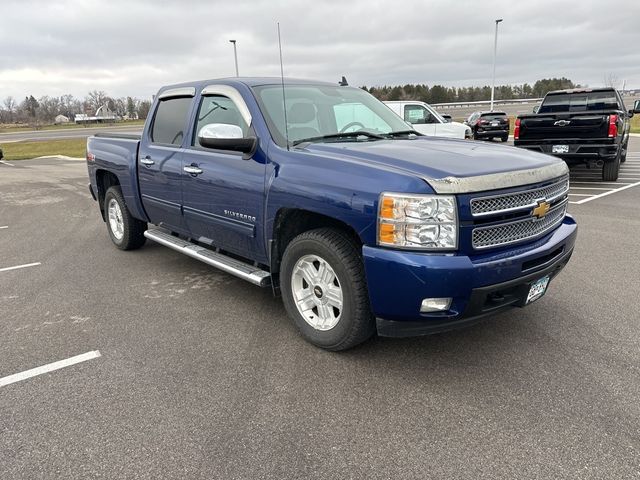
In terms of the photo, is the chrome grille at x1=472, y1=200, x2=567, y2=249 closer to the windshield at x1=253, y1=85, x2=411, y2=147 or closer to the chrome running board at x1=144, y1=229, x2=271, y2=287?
the windshield at x1=253, y1=85, x2=411, y2=147

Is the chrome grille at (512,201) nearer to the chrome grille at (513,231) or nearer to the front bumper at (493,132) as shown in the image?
the chrome grille at (513,231)

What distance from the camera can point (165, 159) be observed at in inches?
190

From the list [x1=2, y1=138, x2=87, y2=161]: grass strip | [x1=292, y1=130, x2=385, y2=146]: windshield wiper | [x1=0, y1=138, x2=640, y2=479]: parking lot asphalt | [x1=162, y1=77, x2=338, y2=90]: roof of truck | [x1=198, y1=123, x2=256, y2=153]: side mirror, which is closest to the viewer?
[x1=0, y1=138, x2=640, y2=479]: parking lot asphalt

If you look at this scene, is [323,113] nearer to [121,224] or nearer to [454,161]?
[454,161]

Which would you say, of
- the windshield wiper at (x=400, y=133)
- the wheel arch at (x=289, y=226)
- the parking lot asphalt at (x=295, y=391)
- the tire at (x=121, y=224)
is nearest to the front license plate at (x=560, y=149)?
the parking lot asphalt at (x=295, y=391)

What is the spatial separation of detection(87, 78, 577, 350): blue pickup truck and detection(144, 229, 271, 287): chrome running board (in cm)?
2

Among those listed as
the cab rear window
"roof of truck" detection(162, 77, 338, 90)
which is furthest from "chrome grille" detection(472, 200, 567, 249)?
the cab rear window

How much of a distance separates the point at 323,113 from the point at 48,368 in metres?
2.89

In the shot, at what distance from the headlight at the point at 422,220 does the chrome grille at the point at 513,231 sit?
186 millimetres

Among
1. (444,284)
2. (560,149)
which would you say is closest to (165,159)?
(444,284)

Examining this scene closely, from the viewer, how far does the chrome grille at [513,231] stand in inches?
114

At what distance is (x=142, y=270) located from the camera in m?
5.58

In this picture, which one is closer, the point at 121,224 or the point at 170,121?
the point at 170,121

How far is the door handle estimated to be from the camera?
432 cm
